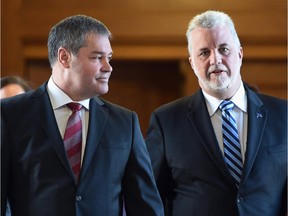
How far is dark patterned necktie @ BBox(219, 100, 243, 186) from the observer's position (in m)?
3.01

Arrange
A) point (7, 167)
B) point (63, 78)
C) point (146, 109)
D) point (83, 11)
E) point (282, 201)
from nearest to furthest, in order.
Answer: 1. point (7, 167)
2. point (63, 78)
3. point (282, 201)
4. point (83, 11)
5. point (146, 109)

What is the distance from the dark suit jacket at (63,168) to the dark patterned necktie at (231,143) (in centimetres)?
40

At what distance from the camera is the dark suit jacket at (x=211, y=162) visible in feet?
9.73

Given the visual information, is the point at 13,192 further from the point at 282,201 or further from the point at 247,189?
the point at 282,201

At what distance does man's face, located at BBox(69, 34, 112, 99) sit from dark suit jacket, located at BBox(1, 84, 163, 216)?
10cm

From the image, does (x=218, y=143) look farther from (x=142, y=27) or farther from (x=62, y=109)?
(x=142, y=27)

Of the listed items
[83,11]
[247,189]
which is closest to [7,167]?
[247,189]

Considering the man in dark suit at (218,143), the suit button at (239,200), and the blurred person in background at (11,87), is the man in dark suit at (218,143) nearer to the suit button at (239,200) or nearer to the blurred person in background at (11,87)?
the suit button at (239,200)

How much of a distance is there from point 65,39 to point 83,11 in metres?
2.97

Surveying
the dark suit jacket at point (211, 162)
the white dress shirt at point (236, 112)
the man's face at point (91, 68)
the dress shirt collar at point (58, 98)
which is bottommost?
the dark suit jacket at point (211, 162)

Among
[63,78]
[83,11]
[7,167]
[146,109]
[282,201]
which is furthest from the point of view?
[146,109]

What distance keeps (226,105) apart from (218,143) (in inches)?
7.4

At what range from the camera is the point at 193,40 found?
3154 millimetres

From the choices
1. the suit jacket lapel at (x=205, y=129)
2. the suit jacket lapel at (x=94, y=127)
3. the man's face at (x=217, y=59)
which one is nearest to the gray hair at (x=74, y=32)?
the suit jacket lapel at (x=94, y=127)
